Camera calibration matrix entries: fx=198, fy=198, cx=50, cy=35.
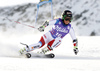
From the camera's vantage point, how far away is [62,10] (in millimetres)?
40875

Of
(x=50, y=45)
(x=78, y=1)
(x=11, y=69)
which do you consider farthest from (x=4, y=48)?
(x=78, y=1)

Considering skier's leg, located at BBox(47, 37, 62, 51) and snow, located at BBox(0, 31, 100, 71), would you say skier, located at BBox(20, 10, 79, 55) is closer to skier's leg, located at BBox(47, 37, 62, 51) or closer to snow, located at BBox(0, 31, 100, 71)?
skier's leg, located at BBox(47, 37, 62, 51)

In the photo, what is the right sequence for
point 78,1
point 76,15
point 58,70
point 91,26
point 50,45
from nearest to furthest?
point 58,70 < point 50,45 < point 91,26 < point 76,15 < point 78,1

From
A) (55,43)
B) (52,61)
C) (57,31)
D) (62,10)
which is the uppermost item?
(62,10)

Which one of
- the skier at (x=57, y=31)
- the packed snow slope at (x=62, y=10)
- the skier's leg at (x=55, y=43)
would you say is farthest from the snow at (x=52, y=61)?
the packed snow slope at (x=62, y=10)

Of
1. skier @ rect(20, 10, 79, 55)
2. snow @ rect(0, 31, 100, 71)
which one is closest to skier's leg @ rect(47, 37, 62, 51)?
skier @ rect(20, 10, 79, 55)

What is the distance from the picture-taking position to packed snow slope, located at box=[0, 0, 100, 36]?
34094mm

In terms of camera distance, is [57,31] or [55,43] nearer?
[57,31]

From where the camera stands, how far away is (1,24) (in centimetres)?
4072

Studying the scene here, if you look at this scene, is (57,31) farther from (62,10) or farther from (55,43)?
(62,10)

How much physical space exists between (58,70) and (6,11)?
46861 millimetres

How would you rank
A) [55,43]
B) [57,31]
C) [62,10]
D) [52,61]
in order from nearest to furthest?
[52,61], [57,31], [55,43], [62,10]

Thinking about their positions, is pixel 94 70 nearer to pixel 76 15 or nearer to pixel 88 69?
pixel 88 69

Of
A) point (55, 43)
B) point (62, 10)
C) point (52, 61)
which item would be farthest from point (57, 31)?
point (62, 10)
